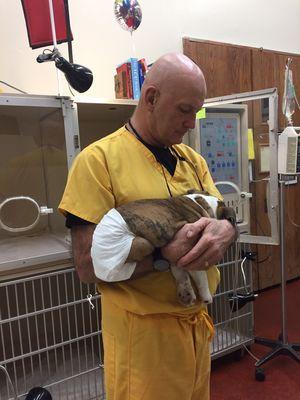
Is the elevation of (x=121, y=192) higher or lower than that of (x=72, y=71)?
lower

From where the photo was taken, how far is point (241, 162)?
2.20m

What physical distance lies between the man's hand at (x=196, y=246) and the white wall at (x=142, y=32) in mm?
1523

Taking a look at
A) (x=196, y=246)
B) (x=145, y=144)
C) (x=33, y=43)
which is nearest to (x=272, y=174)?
(x=145, y=144)

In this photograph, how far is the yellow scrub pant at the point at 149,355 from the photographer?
0.91 metres

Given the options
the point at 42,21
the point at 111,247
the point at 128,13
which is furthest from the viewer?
the point at 128,13

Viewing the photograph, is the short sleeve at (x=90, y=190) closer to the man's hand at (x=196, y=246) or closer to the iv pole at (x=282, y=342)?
the man's hand at (x=196, y=246)

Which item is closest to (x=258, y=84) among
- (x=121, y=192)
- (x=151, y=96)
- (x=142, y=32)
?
(x=142, y=32)

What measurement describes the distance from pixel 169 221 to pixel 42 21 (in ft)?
3.87

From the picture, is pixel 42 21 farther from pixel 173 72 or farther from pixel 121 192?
pixel 121 192

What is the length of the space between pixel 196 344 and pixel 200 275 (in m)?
0.21

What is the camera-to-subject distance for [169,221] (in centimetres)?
82

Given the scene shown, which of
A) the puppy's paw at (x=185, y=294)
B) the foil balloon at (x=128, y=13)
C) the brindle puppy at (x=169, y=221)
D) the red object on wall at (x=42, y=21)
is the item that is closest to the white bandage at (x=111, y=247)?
the brindle puppy at (x=169, y=221)

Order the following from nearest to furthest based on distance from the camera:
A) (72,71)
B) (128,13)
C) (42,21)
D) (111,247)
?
(111,247) → (72,71) → (42,21) → (128,13)

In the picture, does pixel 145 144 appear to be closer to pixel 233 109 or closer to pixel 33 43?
pixel 33 43
